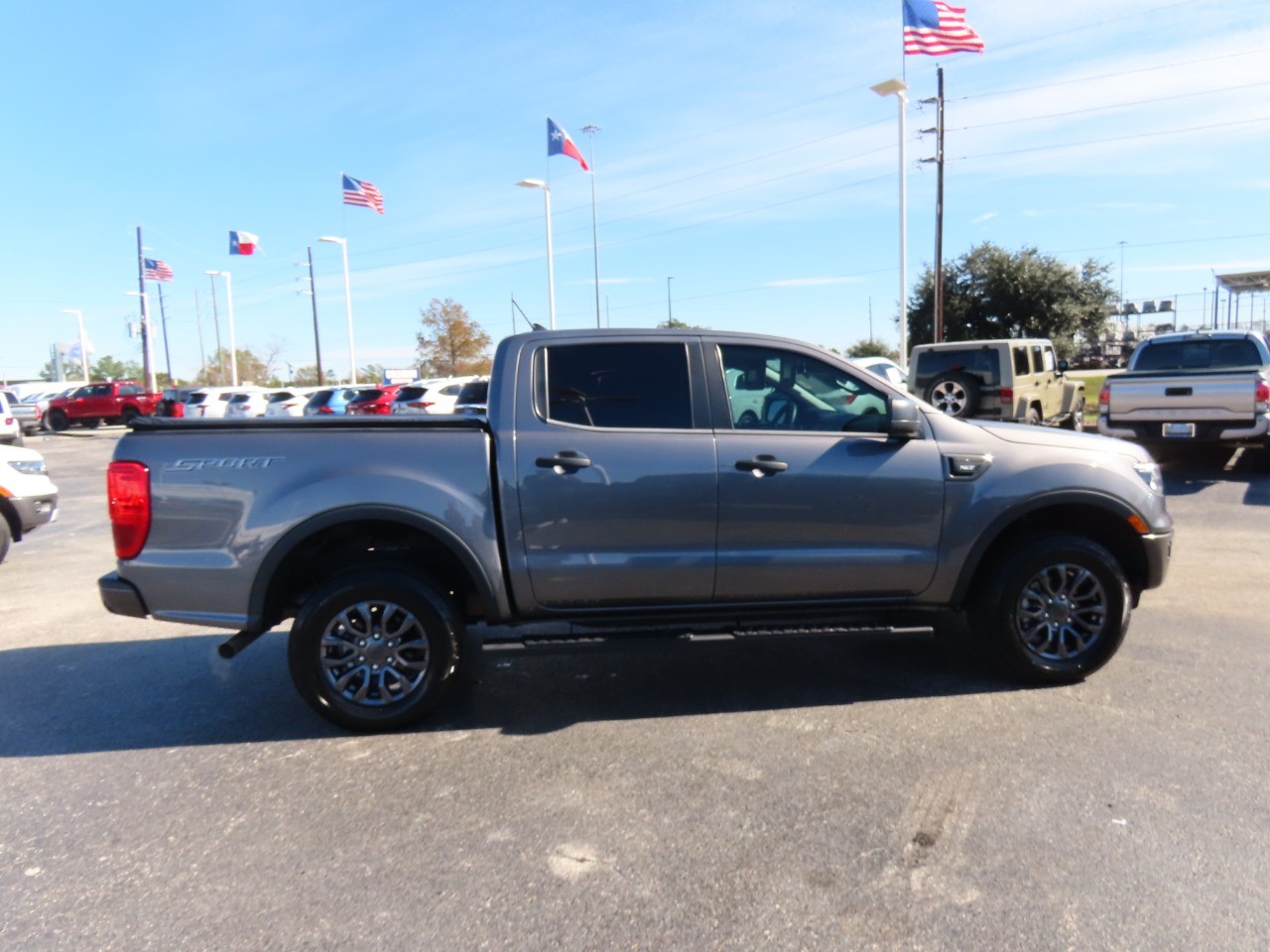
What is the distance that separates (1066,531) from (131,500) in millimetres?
4681

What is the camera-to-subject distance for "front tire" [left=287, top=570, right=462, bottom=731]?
4395mm

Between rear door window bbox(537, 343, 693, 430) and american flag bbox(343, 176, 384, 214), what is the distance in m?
35.2

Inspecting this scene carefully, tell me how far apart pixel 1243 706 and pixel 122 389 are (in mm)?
40197

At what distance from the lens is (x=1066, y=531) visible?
16.6ft

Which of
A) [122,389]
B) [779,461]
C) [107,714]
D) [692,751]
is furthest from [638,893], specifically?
[122,389]

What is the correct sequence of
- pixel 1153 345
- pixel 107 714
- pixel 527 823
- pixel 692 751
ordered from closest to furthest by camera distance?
pixel 527 823 < pixel 692 751 < pixel 107 714 < pixel 1153 345

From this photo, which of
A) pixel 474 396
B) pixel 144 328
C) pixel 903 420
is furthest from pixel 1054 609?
pixel 144 328

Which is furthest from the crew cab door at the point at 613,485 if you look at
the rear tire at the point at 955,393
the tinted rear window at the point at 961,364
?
the tinted rear window at the point at 961,364

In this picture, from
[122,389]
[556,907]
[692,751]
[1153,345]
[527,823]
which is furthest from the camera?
[122,389]

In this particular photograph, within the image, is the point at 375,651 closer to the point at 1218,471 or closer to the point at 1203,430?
the point at 1203,430

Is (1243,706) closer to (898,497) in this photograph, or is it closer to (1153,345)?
(898,497)

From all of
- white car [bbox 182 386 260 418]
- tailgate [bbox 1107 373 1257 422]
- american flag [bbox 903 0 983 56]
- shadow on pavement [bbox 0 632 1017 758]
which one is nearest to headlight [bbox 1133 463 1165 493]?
shadow on pavement [bbox 0 632 1017 758]

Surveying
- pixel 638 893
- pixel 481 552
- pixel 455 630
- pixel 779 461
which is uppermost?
pixel 779 461

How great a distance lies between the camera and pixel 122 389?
122ft
